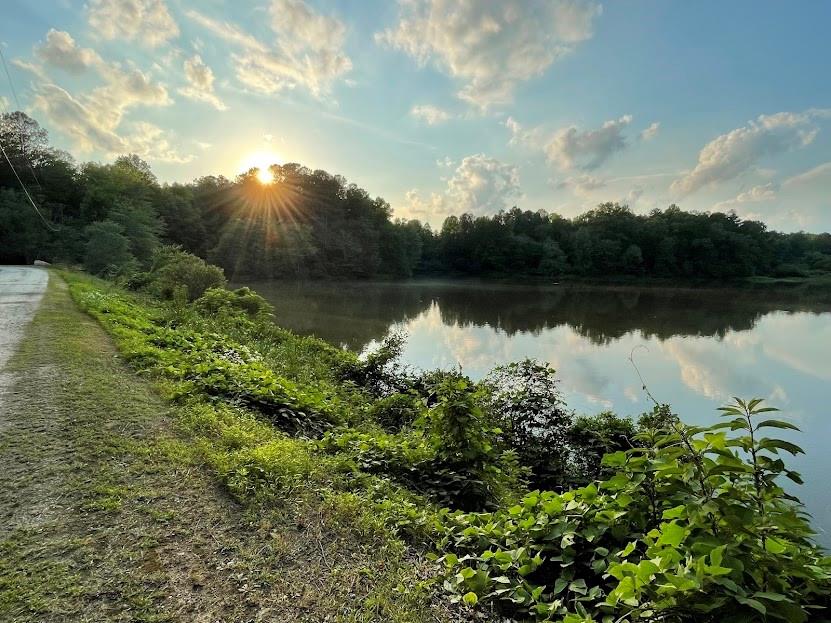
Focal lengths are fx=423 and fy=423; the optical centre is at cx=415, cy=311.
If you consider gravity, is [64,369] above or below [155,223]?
below

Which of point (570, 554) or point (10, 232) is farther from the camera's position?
point (10, 232)

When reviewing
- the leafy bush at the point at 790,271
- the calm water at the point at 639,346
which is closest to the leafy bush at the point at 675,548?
the calm water at the point at 639,346

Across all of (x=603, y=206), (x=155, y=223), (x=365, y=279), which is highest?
(x=603, y=206)

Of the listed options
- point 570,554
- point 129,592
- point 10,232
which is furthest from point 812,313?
point 10,232

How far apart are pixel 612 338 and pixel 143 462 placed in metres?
21.0

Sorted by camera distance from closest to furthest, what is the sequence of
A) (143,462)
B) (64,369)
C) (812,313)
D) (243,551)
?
(243,551)
(143,462)
(64,369)
(812,313)

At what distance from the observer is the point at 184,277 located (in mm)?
21797

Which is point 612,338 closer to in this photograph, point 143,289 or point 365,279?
point 143,289

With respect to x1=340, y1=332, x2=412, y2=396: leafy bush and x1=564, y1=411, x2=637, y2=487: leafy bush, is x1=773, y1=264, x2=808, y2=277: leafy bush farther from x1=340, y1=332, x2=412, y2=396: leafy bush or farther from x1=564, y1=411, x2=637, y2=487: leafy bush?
x1=564, y1=411, x2=637, y2=487: leafy bush

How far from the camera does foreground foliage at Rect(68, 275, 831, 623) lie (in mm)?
1934

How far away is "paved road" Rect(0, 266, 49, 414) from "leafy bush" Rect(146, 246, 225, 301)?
13.8 feet

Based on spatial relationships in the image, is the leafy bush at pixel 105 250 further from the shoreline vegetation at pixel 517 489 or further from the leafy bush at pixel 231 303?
the shoreline vegetation at pixel 517 489

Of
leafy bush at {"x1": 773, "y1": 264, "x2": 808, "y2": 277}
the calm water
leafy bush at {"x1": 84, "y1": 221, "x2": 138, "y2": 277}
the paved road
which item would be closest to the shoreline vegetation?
the paved road

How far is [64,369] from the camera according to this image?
6.52m
